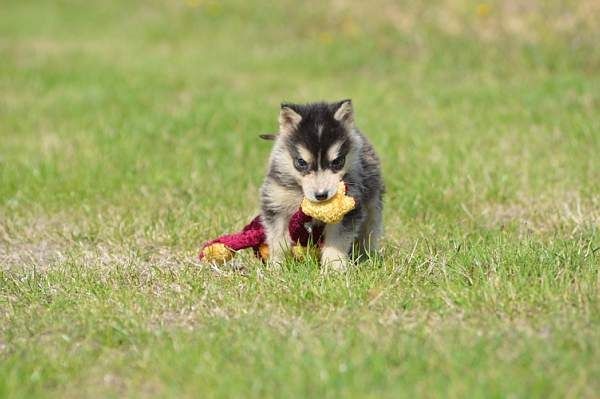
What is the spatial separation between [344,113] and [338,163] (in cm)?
38

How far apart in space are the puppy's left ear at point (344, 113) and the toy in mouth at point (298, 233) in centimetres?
43

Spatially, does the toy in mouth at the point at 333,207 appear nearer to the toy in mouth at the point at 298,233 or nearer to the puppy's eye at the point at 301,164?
the toy in mouth at the point at 298,233

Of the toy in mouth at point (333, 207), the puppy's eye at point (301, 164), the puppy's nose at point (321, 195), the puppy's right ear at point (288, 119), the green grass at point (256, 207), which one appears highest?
the puppy's right ear at point (288, 119)

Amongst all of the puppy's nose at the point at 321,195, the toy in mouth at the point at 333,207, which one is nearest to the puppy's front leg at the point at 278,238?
the toy in mouth at the point at 333,207

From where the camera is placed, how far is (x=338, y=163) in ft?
19.4

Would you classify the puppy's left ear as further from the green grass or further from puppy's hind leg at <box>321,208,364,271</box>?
the green grass

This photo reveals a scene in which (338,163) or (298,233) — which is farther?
(298,233)

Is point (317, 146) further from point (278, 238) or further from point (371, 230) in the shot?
point (371, 230)

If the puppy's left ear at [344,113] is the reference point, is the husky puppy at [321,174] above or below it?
below

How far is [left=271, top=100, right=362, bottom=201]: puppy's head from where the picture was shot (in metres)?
5.81

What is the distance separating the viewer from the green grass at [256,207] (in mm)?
4551

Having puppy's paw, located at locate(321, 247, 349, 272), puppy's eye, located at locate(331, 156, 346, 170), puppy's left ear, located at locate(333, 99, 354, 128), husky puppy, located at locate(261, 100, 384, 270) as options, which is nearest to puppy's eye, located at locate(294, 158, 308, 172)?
husky puppy, located at locate(261, 100, 384, 270)

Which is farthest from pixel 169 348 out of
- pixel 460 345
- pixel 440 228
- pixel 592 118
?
pixel 592 118

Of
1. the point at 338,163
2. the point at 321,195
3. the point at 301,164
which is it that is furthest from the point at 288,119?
the point at 321,195
